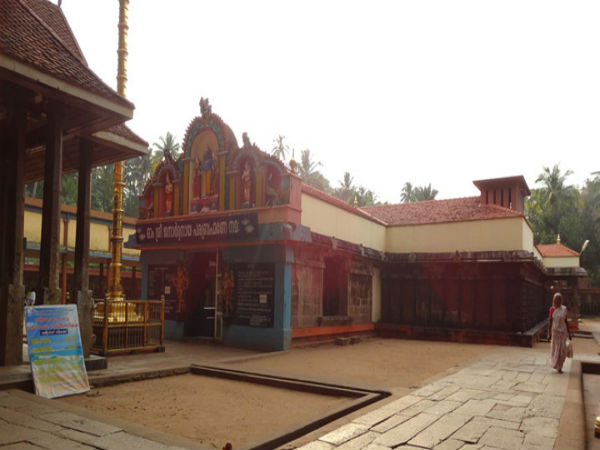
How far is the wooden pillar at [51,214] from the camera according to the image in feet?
25.5

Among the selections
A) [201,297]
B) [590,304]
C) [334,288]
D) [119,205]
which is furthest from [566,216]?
[119,205]

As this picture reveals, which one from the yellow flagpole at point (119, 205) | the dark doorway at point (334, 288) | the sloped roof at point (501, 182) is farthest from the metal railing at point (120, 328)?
the sloped roof at point (501, 182)

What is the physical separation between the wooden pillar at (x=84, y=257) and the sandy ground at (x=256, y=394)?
137cm

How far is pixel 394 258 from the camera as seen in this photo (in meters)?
17.6

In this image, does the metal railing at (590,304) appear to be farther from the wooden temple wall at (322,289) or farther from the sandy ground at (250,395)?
the sandy ground at (250,395)

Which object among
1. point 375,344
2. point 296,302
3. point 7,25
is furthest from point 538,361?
point 7,25

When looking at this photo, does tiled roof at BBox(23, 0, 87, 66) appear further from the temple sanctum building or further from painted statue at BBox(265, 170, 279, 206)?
painted statue at BBox(265, 170, 279, 206)

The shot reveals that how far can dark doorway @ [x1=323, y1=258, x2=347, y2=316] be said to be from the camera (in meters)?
15.5

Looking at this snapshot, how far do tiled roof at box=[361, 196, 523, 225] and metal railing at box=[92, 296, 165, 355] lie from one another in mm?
10478

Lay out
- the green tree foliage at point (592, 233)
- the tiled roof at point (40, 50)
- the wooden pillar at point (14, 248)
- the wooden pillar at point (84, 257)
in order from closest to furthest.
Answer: the tiled roof at point (40, 50), the wooden pillar at point (14, 248), the wooden pillar at point (84, 257), the green tree foliage at point (592, 233)

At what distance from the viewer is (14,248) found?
7.55 meters

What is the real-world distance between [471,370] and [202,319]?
8.42m

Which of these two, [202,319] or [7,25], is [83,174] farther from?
[202,319]

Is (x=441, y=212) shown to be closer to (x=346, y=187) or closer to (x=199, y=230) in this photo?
(x=199, y=230)
